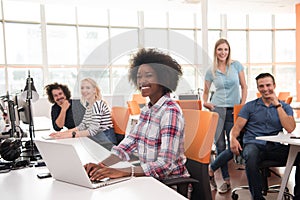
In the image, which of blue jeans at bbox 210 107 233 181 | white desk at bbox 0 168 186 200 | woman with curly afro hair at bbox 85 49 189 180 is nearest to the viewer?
white desk at bbox 0 168 186 200

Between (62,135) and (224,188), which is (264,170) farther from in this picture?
(62,135)

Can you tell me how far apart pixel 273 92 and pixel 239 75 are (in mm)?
605

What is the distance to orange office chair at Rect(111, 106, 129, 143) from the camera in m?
2.32

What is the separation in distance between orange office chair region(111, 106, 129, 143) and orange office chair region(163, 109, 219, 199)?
0.65 meters

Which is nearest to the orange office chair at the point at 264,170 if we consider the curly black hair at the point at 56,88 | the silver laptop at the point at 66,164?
the silver laptop at the point at 66,164

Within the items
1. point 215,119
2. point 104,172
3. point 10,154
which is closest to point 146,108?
point 215,119

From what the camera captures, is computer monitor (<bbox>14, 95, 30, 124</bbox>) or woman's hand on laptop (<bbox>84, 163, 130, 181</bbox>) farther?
computer monitor (<bbox>14, 95, 30, 124</bbox>)

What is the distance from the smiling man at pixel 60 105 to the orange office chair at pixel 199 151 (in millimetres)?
1829

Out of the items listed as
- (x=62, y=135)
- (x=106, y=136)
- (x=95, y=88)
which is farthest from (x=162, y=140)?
(x=95, y=88)

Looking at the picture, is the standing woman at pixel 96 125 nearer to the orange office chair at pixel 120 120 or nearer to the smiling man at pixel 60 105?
the orange office chair at pixel 120 120

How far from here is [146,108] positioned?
68.7 inches

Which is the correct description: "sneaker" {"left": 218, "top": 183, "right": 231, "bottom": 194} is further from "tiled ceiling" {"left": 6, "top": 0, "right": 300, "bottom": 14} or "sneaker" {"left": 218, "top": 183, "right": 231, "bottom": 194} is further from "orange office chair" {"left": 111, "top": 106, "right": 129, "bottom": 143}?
"tiled ceiling" {"left": 6, "top": 0, "right": 300, "bottom": 14}

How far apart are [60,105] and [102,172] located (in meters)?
2.13

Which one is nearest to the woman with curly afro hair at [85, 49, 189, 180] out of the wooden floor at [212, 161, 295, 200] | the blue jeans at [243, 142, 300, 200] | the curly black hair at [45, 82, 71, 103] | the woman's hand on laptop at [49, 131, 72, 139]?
the woman's hand on laptop at [49, 131, 72, 139]
